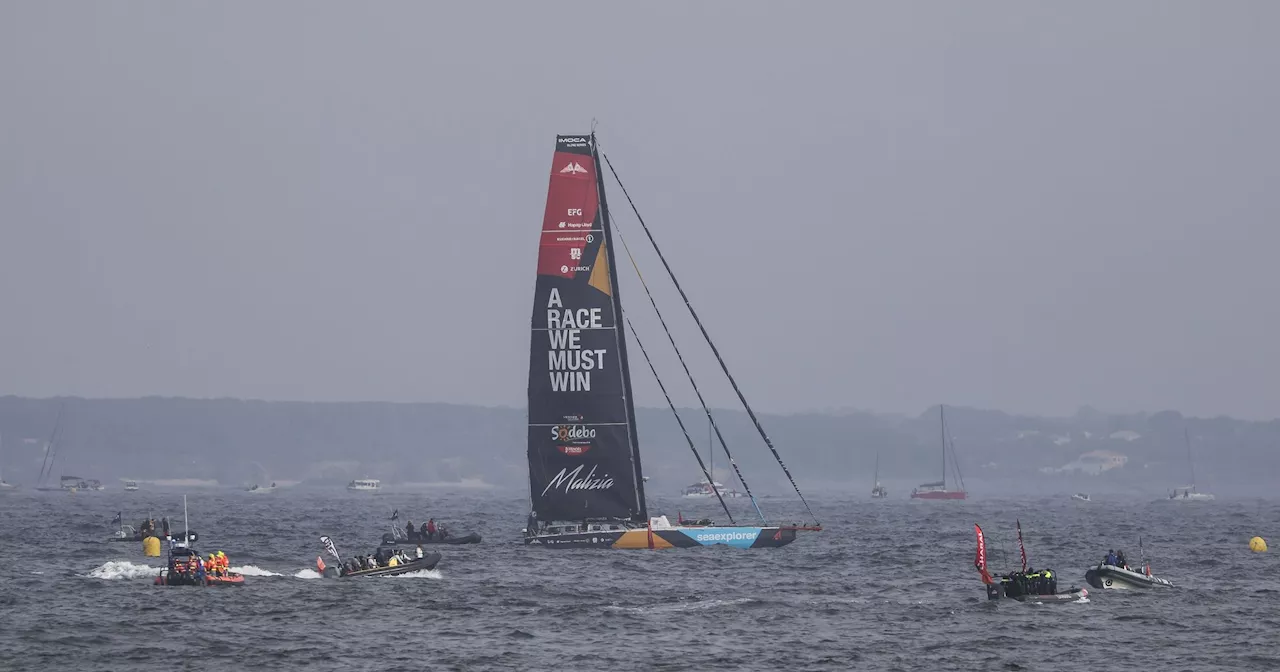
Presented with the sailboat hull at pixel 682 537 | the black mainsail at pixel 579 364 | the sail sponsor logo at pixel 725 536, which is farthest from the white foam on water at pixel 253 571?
the sail sponsor logo at pixel 725 536

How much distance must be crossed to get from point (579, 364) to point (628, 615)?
23462 millimetres

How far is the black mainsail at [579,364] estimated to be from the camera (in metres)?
79.5

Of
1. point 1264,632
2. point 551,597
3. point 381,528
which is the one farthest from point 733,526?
point 381,528

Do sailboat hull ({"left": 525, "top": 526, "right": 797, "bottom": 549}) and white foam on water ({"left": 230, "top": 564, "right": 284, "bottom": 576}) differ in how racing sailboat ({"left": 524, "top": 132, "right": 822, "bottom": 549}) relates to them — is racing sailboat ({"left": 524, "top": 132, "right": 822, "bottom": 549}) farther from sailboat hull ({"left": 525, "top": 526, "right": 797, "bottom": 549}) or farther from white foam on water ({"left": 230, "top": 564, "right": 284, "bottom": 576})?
white foam on water ({"left": 230, "top": 564, "right": 284, "bottom": 576})

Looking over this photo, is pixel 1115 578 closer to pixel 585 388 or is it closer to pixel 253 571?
pixel 585 388

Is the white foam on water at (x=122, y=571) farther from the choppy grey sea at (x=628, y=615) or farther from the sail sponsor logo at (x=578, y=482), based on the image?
the sail sponsor logo at (x=578, y=482)

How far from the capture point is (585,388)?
8038 cm

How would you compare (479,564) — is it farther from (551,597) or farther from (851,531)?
(851,531)

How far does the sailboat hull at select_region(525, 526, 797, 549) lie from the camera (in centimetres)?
7906

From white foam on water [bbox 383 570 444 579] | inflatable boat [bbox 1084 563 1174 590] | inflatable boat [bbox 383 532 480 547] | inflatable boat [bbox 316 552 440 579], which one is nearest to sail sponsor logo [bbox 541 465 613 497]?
white foam on water [bbox 383 570 444 579]

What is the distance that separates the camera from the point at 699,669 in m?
47.2

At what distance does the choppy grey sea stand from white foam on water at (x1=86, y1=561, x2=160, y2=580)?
0.17 meters

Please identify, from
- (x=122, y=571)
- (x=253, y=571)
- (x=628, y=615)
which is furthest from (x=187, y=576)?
(x=628, y=615)

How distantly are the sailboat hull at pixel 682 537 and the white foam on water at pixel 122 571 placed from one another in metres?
19.8
